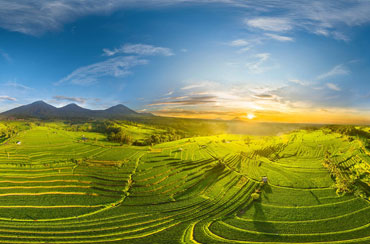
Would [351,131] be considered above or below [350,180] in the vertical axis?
above

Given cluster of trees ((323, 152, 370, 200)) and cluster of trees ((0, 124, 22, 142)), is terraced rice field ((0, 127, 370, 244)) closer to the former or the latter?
cluster of trees ((323, 152, 370, 200))

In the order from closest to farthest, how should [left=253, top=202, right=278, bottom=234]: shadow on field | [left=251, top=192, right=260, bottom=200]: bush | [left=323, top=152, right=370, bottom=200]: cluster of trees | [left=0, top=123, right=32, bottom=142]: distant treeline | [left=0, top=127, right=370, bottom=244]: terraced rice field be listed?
1. [left=0, top=127, right=370, bottom=244]: terraced rice field
2. [left=253, top=202, right=278, bottom=234]: shadow on field
3. [left=323, top=152, right=370, bottom=200]: cluster of trees
4. [left=251, top=192, right=260, bottom=200]: bush
5. [left=0, top=123, right=32, bottom=142]: distant treeline

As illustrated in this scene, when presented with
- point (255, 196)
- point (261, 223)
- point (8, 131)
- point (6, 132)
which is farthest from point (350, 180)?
point (8, 131)

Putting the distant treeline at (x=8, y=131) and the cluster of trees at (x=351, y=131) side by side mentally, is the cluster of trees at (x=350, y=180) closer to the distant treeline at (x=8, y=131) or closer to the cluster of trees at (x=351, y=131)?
the cluster of trees at (x=351, y=131)

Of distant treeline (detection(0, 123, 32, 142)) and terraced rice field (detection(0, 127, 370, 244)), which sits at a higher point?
distant treeline (detection(0, 123, 32, 142))

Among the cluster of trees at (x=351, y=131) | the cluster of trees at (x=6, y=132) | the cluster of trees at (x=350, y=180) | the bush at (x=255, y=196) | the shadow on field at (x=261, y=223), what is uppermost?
the cluster of trees at (x=351, y=131)

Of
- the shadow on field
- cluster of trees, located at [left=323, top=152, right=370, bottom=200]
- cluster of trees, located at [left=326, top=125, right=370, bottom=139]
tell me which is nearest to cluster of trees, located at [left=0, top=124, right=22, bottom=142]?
the shadow on field

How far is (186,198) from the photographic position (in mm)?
27578

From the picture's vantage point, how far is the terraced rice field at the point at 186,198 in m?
19.0

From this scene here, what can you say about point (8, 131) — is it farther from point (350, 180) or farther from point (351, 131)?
point (351, 131)

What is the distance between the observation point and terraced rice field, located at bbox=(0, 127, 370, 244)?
62.3ft

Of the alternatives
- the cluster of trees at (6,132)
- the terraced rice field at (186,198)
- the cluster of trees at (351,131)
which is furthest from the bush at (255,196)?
the cluster of trees at (6,132)

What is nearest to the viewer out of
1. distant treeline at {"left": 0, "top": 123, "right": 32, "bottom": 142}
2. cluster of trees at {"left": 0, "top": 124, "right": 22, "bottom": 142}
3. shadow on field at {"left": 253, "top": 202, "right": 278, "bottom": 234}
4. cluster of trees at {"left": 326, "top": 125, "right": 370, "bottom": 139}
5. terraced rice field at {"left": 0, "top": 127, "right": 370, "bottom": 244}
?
terraced rice field at {"left": 0, "top": 127, "right": 370, "bottom": 244}

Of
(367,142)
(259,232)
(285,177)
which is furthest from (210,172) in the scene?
(367,142)
